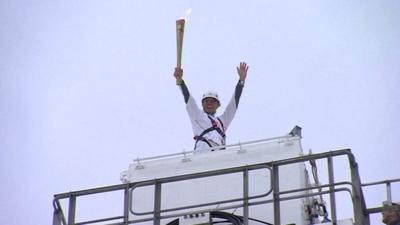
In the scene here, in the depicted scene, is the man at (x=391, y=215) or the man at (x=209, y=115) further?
the man at (x=209, y=115)

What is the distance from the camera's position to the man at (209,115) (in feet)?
60.7

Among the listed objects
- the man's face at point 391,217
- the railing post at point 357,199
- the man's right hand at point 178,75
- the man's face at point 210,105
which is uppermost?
the man's right hand at point 178,75

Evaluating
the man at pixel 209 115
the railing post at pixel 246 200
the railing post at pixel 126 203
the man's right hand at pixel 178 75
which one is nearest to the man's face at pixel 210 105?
the man at pixel 209 115

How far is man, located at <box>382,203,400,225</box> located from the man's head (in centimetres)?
597

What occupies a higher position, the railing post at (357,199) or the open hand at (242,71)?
the open hand at (242,71)

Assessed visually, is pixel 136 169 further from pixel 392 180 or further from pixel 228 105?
pixel 392 180

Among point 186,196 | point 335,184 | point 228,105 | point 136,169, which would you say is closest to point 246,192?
point 335,184

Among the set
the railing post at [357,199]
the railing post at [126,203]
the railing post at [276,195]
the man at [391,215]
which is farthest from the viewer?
the railing post at [126,203]

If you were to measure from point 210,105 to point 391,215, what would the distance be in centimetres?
619

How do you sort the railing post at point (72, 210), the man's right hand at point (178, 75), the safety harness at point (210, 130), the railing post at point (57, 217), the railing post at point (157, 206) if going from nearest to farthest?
the railing post at point (157, 206) → the railing post at point (72, 210) → the railing post at point (57, 217) → the safety harness at point (210, 130) → the man's right hand at point (178, 75)

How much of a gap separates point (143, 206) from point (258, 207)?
6.23ft

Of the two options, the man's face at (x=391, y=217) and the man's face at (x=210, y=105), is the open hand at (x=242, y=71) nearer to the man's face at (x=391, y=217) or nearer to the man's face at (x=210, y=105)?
the man's face at (x=210, y=105)

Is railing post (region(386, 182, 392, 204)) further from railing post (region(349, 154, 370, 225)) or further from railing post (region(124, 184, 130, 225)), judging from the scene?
railing post (region(124, 184, 130, 225))

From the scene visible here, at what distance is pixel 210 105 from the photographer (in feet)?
63.2
